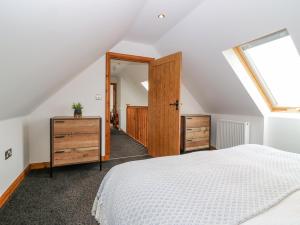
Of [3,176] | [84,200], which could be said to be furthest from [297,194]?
[3,176]

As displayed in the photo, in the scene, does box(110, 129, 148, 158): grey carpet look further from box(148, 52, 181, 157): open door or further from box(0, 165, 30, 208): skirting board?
box(0, 165, 30, 208): skirting board

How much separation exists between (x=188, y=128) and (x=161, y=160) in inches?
84.1

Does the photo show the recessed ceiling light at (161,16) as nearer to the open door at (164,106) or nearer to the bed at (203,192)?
the open door at (164,106)

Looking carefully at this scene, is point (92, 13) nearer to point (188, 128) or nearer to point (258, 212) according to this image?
point (258, 212)

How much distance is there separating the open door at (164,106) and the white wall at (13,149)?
1982 millimetres

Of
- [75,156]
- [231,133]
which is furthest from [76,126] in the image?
[231,133]

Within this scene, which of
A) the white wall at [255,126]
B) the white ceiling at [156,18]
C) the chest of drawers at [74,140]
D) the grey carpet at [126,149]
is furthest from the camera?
the grey carpet at [126,149]

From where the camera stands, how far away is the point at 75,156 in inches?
96.6

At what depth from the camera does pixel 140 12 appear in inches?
89.3

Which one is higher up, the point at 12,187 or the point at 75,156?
the point at 75,156

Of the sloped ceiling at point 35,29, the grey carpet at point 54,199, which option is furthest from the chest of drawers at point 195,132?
the sloped ceiling at point 35,29

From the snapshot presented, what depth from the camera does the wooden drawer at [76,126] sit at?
2.34 metres

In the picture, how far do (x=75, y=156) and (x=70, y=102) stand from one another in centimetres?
89

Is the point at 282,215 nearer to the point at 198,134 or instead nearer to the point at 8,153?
the point at 8,153
